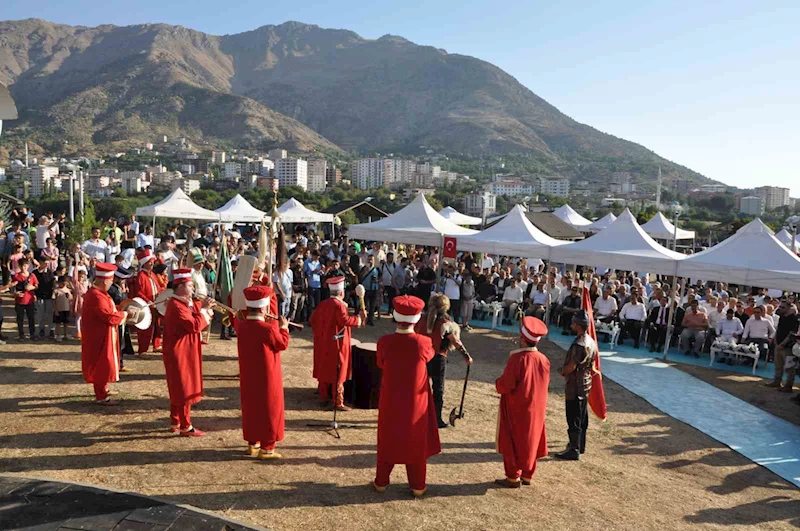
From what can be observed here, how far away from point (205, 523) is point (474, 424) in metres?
3.92

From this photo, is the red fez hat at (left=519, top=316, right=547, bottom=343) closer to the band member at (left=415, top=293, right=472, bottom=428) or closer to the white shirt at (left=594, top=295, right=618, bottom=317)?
the band member at (left=415, top=293, right=472, bottom=428)

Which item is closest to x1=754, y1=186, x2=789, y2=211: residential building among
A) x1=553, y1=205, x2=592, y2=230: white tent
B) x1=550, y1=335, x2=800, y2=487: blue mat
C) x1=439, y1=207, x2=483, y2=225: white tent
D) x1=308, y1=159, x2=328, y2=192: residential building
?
x1=308, y1=159, x2=328, y2=192: residential building

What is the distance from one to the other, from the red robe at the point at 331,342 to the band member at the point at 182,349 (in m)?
1.68

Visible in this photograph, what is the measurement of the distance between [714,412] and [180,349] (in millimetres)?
7599

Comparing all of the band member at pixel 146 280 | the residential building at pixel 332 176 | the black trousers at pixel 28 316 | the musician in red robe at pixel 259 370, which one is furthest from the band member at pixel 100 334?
the residential building at pixel 332 176

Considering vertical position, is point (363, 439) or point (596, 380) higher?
point (596, 380)

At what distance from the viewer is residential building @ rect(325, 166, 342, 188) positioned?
147750 mm

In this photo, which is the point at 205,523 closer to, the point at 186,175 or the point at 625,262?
the point at 625,262

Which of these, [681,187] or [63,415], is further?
[681,187]

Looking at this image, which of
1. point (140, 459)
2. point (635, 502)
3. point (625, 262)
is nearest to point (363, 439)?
point (140, 459)

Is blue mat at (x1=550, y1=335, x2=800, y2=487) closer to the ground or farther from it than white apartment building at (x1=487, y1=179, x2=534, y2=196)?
closer to the ground

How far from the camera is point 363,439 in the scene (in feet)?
23.3

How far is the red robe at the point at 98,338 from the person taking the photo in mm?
7559

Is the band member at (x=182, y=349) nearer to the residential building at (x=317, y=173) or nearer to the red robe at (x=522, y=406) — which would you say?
the red robe at (x=522, y=406)
